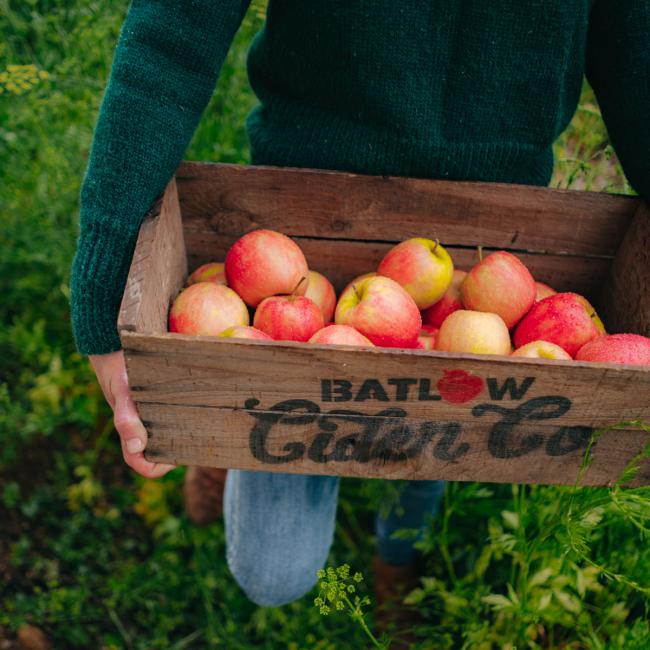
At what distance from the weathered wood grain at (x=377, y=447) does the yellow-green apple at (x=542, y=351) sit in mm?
159

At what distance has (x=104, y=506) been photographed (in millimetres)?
2184

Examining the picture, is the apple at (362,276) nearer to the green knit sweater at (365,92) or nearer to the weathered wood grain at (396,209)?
the weathered wood grain at (396,209)

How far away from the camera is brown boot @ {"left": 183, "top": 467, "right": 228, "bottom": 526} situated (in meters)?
2.03

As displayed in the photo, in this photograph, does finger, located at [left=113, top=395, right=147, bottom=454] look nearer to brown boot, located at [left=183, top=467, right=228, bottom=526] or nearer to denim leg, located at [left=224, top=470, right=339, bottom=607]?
denim leg, located at [left=224, top=470, right=339, bottom=607]

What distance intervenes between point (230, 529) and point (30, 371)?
1113 mm

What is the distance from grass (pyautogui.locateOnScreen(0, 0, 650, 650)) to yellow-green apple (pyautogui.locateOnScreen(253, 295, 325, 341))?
57cm

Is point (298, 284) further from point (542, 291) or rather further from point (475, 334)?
point (542, 291)

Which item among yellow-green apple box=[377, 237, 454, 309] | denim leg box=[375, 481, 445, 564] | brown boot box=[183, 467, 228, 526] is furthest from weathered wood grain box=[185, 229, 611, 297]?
brown boot box=[183, 467, 228, 526]

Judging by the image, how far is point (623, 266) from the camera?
150cm

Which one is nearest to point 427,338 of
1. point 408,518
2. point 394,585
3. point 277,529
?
point 277,529

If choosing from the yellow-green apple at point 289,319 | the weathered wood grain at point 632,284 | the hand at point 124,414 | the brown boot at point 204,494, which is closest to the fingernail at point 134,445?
the hand at point 124,414

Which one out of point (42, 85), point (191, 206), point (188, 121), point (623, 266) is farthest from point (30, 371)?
point (623, 266)

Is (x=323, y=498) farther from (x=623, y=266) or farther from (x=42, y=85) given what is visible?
(x=42, y=85)

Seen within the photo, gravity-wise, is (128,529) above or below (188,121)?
below
